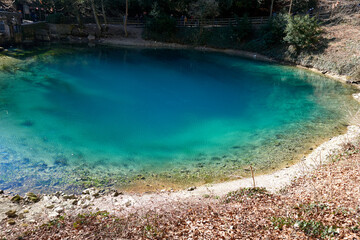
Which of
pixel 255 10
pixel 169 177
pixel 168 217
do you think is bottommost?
pixel 169 177

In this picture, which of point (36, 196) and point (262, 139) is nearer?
point (36, 196)

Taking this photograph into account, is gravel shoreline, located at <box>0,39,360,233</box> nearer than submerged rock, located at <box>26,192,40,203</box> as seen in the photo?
Yes

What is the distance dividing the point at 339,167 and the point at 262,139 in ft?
18.0

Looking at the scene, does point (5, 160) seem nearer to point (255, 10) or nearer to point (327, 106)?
point (327, 106)

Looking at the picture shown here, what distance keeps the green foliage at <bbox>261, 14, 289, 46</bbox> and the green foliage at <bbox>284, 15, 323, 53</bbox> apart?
7.18 ft

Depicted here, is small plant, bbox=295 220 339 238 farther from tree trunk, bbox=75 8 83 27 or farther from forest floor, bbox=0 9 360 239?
tree trunk, bbox=75 8 83 27

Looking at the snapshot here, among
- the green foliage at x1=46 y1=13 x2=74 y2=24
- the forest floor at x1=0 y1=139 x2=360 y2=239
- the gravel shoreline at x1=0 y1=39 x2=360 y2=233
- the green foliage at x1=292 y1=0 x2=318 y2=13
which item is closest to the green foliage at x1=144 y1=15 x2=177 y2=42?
the green foliage at x1=46 y1=13 x2=74 y2=24

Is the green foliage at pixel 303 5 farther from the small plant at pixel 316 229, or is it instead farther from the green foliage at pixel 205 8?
the small plant at pixel 316 229

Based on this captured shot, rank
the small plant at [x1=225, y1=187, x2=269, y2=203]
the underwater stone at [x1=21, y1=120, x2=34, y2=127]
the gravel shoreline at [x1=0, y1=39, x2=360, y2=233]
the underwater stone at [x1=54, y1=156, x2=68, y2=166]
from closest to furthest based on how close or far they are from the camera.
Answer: the gravel shoreline at [x1=0, y1=39, x2=360, y2=233] → the small plant at [x1=225, y1=187, x2=269, y2=203] → the underwater stone at [x1=54, y1=156, x2=68, y2=166] → the underwater stone at [x1=21, y1=120, x2=34, y2=127]

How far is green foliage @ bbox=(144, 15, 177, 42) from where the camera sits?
41.6 metres

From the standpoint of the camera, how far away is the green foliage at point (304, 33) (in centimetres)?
3125

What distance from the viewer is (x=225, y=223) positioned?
25.2 ft

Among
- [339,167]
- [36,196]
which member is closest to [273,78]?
[339,167]

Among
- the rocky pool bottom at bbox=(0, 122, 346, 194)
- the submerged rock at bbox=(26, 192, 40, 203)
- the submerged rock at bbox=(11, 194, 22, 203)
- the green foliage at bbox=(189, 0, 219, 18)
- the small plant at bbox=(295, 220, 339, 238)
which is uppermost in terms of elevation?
the green foliage at bbox=(189, 0, 219, 18)
